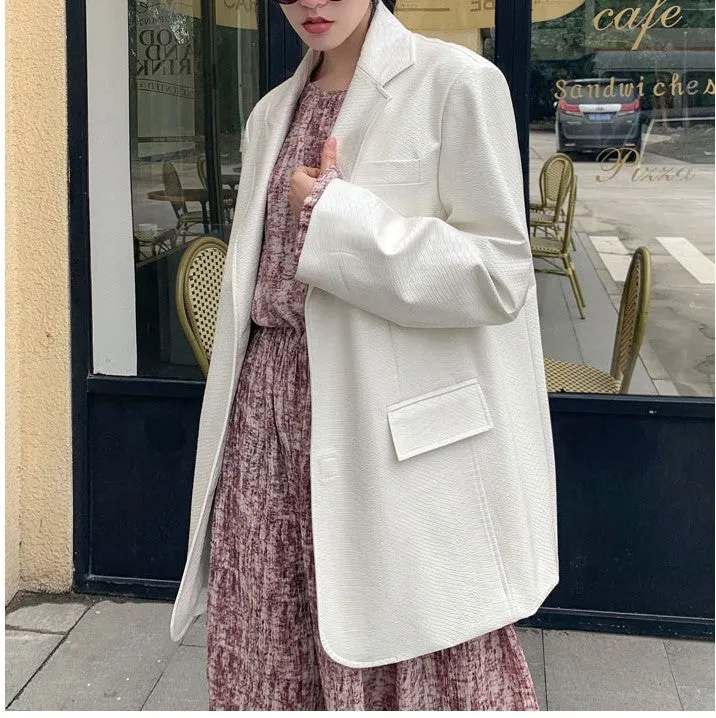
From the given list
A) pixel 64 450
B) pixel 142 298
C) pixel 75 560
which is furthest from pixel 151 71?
pixel 75 560

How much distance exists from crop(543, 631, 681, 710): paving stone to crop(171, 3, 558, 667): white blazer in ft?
4.13

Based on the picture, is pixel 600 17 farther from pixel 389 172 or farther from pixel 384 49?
pixel 389 172

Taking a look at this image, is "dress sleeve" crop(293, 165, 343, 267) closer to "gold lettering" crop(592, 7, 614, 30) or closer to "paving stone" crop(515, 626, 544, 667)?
"gold lettering" crop(592, 7, 614, 30)

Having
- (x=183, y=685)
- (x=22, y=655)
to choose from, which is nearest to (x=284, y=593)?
(x=183, y=685)

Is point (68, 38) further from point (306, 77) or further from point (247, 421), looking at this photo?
point (247, 421)

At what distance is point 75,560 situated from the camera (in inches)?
136

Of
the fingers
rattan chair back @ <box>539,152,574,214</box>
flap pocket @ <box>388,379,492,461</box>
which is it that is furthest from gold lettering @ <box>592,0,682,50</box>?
flap pocket @ <box>388,379,492,461</box>

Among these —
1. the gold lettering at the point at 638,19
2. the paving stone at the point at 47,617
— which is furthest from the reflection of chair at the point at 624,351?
the paving stone at the point at 47,617

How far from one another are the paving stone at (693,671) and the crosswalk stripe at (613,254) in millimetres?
1274

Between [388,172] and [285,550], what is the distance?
30.9 inches

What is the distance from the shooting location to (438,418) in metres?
1.69

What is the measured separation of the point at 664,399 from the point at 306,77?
1.79 meters

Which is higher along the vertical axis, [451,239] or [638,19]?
[638,19]

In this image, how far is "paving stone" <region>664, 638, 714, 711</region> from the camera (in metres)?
2.85
